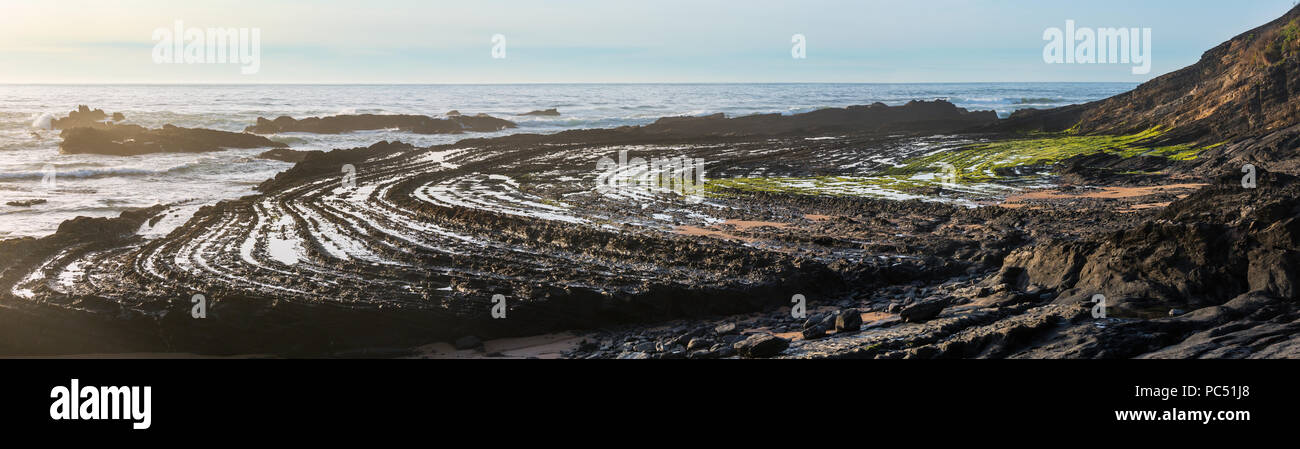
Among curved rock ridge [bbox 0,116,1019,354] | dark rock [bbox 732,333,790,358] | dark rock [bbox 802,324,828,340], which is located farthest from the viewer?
curved rock ridge [bbox 0,116,1019,354]

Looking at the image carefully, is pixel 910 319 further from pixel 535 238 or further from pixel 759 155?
pixel 759 155

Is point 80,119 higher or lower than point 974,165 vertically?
higher

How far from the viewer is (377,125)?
64125 mm

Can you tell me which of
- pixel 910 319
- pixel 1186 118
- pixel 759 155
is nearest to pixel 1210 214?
pixel 910 319

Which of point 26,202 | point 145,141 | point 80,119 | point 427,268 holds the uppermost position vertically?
point 80,119

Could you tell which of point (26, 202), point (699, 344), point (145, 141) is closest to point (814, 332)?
point (699, 344)

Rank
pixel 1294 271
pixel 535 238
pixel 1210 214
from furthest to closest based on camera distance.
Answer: pixel 535 238 < pixel 1210 214 < pixel 1294 271

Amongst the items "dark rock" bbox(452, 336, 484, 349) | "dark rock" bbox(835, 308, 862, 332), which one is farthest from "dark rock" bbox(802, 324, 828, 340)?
"dark rock" bbox(452, 336, 484, 349)

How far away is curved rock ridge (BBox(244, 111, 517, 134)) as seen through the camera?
61.0 meters

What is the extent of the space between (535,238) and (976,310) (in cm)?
869

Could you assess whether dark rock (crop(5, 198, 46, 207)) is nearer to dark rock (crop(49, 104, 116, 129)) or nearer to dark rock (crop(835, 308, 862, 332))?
dark rock (crop(835, 308, 862, 332))

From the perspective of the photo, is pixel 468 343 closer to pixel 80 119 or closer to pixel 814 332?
pixel 814 332

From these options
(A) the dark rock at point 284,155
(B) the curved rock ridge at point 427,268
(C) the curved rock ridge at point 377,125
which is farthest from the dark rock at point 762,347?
(C) the curved rock ridge at point 377,125
